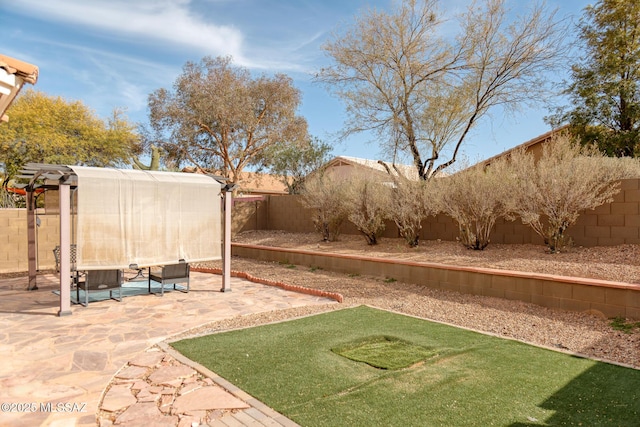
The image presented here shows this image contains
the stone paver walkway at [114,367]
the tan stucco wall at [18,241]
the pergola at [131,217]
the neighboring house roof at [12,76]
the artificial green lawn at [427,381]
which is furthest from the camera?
A: the tan stucco wall at [18,241]

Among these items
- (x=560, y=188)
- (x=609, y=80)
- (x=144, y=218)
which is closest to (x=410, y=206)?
(x=560, y=188)

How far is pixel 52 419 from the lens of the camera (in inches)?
127

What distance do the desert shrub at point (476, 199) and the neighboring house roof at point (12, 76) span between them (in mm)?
8661

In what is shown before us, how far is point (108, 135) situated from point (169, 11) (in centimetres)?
1448

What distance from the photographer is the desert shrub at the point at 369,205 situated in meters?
11.6

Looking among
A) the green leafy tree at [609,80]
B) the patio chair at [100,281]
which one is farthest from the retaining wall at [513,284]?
the green leafy tree at [609,80]

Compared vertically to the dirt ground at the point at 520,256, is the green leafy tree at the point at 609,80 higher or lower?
higher

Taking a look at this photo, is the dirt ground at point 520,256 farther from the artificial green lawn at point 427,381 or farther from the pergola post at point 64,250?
the pergola post at point 64,250

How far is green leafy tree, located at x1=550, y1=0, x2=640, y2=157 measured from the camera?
12938 mm

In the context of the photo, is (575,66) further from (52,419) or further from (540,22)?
(52,419)

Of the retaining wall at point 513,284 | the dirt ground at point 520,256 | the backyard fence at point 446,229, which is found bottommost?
the retaining wall at point 513,284

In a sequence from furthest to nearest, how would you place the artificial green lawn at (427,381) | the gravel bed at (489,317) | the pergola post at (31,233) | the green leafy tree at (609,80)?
the green leafy tree at (609,80) → the pergola post at (31,233) → the gravel bed at (489,317) → the artificial green lawn at (427,381)

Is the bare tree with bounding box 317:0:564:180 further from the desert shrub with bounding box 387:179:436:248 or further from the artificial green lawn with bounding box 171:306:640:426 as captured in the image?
the artificial green lawn with bounding box 171:306:640:426

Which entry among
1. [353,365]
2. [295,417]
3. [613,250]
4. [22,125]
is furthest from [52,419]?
[22,125]
